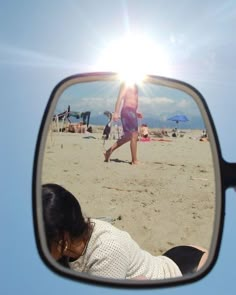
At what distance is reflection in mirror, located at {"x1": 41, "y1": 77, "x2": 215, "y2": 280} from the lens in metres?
2.06

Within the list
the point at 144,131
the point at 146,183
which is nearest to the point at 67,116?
the point at 144,131

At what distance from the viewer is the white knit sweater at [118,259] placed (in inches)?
90.2

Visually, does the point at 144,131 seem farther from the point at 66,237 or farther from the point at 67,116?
the point at 66,237

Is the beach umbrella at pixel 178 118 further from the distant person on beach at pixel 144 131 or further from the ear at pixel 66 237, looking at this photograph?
the ear at pixel 66 237

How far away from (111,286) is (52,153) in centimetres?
42

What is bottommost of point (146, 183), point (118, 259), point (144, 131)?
point (118, 259)

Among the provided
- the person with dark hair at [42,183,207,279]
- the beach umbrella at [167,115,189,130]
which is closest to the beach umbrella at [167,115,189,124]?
the beach umbrella at [167,115,189,130]

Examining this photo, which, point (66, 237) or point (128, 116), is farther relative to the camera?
point (66, 237)

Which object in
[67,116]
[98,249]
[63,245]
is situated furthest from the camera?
[98,249]

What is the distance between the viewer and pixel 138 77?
2092 mm

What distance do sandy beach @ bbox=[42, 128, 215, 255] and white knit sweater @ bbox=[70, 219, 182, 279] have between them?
9 cm

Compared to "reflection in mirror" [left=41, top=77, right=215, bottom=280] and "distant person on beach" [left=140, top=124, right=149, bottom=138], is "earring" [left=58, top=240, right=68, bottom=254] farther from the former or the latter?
"distant person on beach" [left=140, top=124, right=149, bottom=138]

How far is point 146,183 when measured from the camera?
7.36ft

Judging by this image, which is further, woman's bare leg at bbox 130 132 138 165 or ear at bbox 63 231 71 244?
ear at bbox 63 231 71 244
